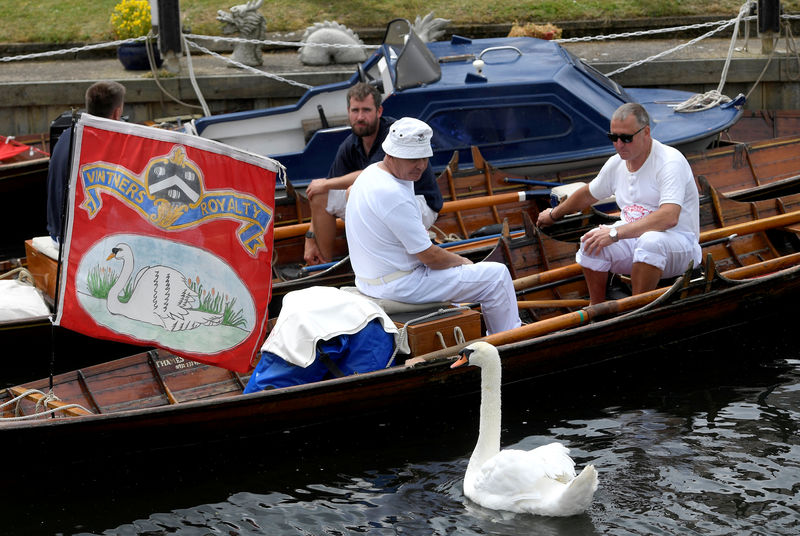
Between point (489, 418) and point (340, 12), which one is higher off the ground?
point (340, 12)

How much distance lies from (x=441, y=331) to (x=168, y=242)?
1875 mm

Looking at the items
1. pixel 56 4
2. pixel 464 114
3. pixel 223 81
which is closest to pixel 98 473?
pixel 464 114

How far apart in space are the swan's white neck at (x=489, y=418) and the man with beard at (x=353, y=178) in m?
2.05

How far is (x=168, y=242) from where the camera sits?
599 cm

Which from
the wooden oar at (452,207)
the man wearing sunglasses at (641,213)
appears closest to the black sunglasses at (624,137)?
the man wearing sunglasses at (641,213)

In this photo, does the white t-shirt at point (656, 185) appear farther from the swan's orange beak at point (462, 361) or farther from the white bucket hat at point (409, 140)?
the swan's orange beak at point (462, 361)

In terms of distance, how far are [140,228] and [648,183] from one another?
Answer: 3603mm

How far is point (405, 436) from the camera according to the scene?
696 cm

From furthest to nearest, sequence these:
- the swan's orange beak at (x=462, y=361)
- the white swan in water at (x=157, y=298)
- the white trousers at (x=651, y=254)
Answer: the white trousers at (x=651, y=254), the swan's orange beak at (x=462, y=361), the white swan in water at (x=157, y=298)

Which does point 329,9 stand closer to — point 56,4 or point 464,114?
point 56,4

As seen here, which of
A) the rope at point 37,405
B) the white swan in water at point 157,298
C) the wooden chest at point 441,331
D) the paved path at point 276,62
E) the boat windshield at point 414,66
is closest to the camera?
the white swan in water at point 157,298

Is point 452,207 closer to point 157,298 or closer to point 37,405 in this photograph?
point 157,298

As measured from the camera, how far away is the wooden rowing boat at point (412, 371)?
6219 mm

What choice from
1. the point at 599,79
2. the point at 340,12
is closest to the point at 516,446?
the point at 599,79
